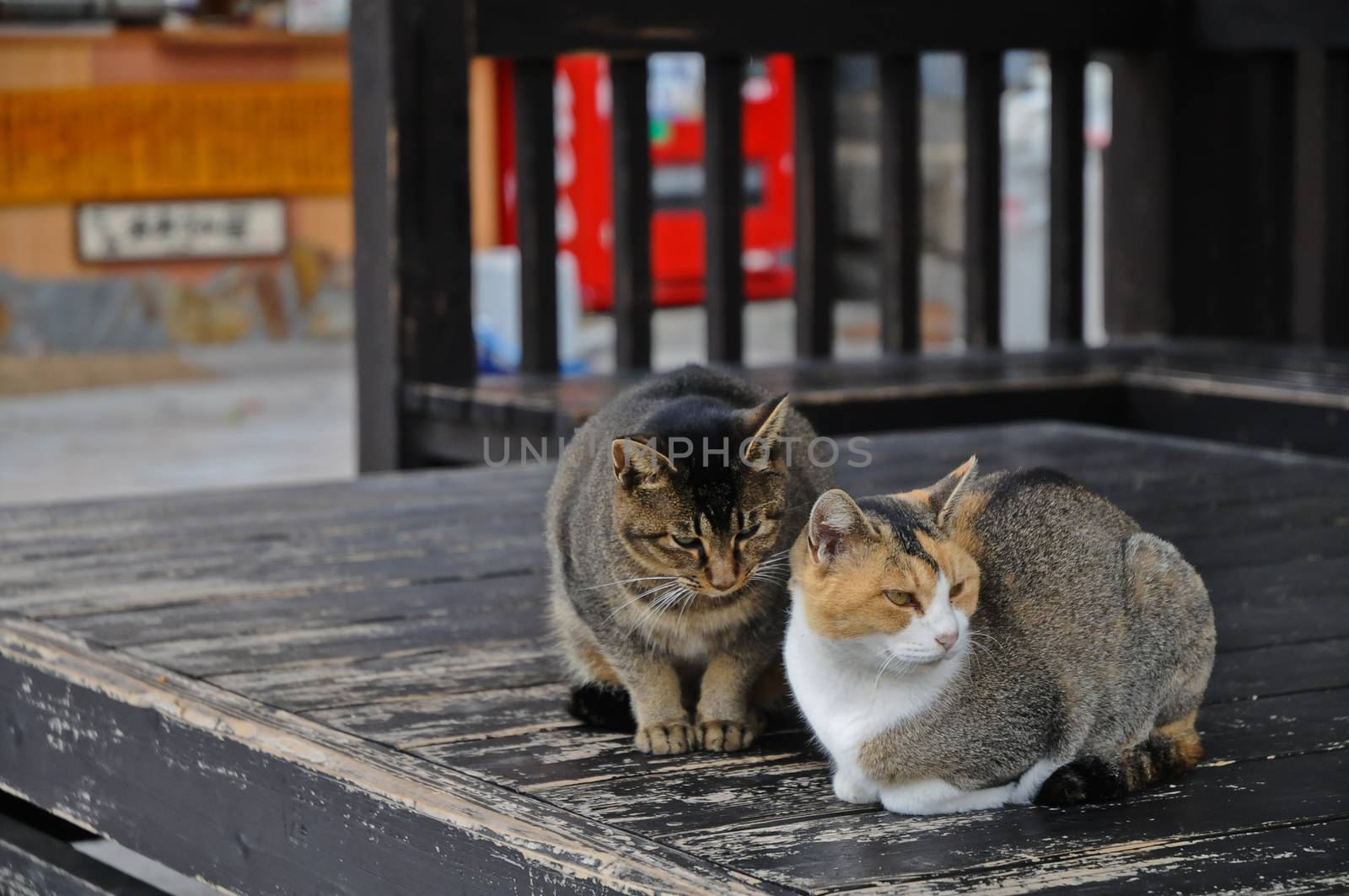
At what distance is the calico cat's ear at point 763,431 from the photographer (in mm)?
1867

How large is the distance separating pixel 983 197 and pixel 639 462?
3.04m

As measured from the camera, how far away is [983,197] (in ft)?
15.5

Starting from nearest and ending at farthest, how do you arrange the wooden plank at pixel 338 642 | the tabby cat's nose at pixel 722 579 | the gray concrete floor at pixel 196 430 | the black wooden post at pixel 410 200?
the tabby cat's nose at pixel 722 579 < the wooden plank at pixel 338 642 < the black wooden post at pixel 410 200 < the gray concrete floor at pixel 196 430

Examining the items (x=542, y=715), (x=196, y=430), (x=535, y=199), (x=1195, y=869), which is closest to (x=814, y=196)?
(x=535, y=199)

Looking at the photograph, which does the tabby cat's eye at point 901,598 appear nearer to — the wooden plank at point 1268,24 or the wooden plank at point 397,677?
the wooden plank at point 397,677

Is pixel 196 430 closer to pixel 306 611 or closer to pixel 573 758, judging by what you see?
pixel 306 611

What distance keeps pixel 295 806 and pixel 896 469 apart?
5.45 feet

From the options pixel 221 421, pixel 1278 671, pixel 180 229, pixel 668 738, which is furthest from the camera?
pixel 180 229

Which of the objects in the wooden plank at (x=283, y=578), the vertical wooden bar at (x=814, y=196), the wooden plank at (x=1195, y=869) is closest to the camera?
the wooden plank at (x=1195, y=869)


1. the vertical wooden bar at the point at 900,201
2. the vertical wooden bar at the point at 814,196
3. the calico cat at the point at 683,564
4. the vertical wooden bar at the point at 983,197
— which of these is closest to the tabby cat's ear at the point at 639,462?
the calico cat at the point at 683,564

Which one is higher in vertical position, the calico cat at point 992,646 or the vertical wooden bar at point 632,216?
the vertical wooden bar at point 632,216

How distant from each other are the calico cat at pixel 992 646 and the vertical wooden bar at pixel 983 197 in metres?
2.98

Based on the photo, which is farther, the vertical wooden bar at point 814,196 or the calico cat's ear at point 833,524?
the vertical wooden bar at point 814,196

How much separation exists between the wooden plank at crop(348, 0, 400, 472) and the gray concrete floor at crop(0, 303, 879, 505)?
1590 millimetres
